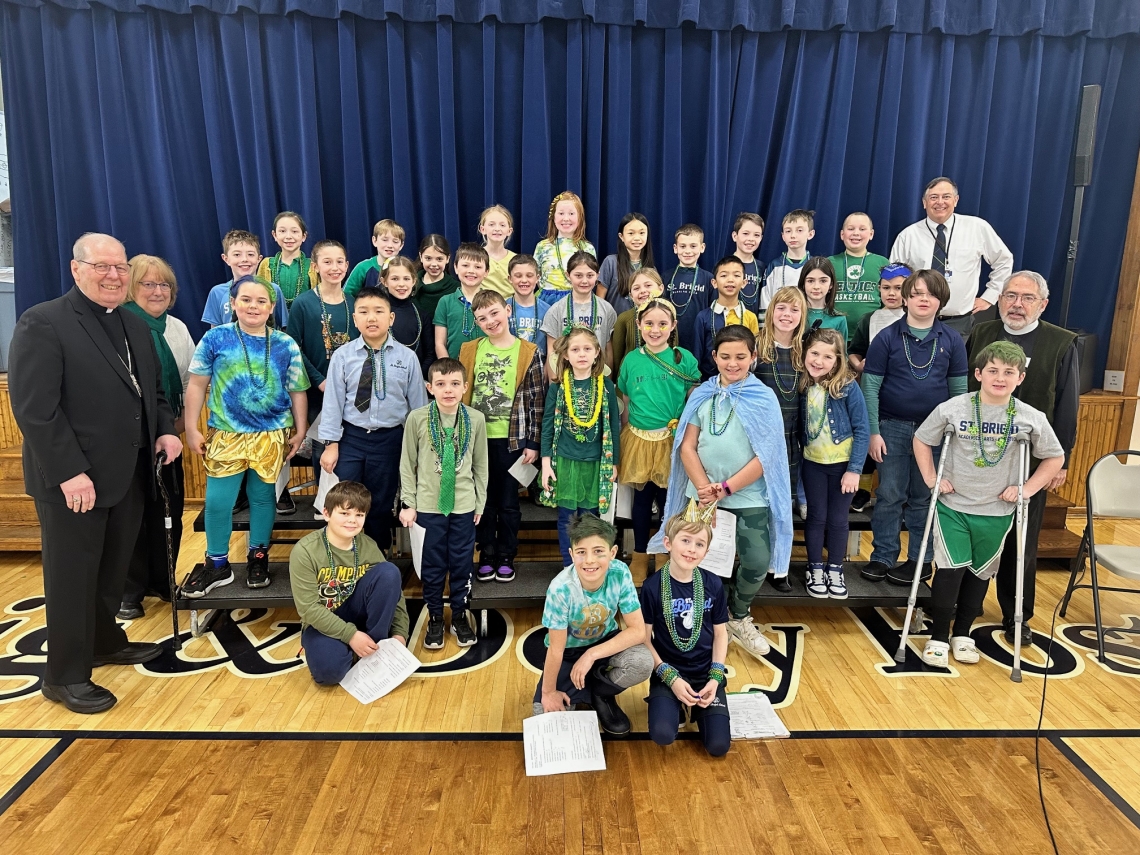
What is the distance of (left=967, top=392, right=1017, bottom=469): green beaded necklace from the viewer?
2.59m

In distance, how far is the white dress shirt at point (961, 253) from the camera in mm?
3834

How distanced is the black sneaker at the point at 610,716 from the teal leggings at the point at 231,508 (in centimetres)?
157

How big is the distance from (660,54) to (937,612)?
3460 mm

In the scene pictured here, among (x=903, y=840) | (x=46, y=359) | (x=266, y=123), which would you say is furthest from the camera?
(x=266, y=123)

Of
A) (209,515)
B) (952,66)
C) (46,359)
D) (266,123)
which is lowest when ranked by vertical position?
(209,515)

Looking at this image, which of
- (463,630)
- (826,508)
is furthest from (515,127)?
(463,630)

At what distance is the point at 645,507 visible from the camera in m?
3.12

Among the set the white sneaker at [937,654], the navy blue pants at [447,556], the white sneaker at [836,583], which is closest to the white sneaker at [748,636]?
the white sneaker at [836,583]

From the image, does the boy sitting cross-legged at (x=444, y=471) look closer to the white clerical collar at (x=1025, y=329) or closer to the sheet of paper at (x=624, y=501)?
the sheet of paper at (x=624, y=501)

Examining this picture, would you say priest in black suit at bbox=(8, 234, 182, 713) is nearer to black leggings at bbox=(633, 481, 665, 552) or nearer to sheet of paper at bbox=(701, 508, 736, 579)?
black leggings at bbox=(633, 481, 665, 552)

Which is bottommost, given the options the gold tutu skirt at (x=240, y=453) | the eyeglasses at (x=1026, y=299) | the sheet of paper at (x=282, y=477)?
the sheet of paper at (x=282, y=477)

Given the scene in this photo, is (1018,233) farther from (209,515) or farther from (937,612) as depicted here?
(209,515)

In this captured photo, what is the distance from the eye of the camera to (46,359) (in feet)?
7.14

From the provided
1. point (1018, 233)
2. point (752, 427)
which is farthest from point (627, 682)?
point (1018, 233)
